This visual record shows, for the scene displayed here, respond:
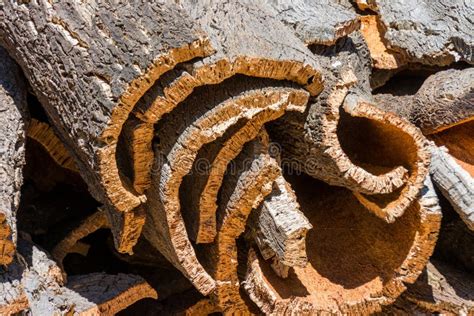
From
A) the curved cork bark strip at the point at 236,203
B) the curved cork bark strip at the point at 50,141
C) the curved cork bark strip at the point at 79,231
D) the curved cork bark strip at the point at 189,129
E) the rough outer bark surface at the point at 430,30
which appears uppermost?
the curved cork bark strip at the point at 50,141

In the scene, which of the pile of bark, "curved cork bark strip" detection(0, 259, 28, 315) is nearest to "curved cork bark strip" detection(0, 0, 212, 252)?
the pile of bark

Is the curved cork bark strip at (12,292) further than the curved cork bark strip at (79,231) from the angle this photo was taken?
No

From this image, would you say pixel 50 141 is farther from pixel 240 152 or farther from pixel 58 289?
pixel 240 152

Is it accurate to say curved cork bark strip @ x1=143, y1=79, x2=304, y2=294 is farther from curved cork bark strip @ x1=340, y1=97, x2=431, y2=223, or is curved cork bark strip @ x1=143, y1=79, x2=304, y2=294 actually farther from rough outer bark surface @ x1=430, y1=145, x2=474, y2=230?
rough outer bark surface @ x1=430, y1=145, x2=474, y2=230

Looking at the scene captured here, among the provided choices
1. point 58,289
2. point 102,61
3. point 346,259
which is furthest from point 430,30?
point 58,289

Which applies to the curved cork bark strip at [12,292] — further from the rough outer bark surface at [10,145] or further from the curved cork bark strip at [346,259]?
the curved cork bark strip at [346,259]

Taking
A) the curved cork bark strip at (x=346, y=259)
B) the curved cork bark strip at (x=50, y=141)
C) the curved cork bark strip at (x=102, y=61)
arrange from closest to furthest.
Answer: the curved cork bark strip at (x=102, y=61) < the curved cork bark strip at (x=346, y=259) < the curved cork bark strip at (x=50, y=141)

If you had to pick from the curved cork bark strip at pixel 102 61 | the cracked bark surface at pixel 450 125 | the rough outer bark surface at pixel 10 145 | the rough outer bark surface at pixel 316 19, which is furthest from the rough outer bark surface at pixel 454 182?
the rough outer bark surface at pixel 10 145
